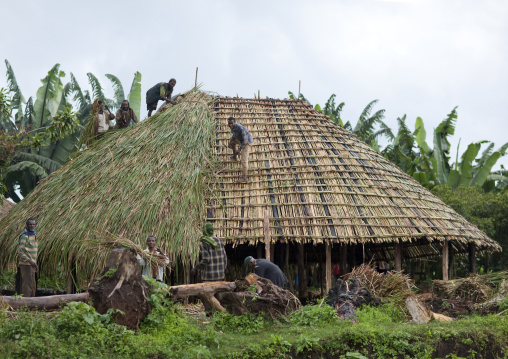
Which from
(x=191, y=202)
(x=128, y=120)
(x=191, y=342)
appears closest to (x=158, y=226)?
(x=191, y=202)

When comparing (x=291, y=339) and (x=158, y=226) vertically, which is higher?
(x=158, y=226)

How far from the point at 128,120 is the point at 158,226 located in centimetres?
460

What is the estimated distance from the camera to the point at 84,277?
9.72 meters

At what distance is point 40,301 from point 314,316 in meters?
3.35

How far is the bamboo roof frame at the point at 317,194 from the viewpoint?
1035cm

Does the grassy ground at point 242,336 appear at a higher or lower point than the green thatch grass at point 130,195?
lower

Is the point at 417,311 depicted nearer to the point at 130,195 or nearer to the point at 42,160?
the point at 130,195

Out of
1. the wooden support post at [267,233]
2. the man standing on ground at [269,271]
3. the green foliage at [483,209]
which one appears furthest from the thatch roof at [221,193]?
the green foliage at [483,209]

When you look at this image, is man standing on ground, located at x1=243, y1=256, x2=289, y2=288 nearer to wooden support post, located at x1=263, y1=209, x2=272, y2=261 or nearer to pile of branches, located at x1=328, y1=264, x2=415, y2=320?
pile of branches, located at x1=328, y1=264, x2=415, y2=320

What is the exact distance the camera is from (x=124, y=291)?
22.5 ft

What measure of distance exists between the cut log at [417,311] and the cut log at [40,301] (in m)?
4.49

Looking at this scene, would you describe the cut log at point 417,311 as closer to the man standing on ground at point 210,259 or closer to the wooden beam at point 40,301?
the man standing on ground at point 210,259

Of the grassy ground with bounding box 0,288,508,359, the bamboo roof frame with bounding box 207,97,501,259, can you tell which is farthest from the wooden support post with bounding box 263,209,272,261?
the grassy ground with bounding box 0,288,508,359

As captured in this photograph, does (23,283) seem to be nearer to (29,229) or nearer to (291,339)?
(29,229)
